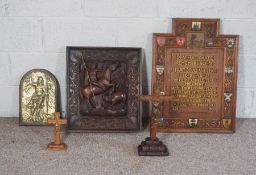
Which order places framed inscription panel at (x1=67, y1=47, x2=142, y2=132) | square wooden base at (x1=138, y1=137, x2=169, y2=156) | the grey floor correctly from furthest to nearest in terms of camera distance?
framed inscription panel at (x1=67, y1=47, x2=142, y2=132) < square wooden base at (x1=138, y1=137, x2=169, y2=156) < the grey floor

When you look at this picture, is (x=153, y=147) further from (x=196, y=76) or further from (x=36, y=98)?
(x=36, y=98)

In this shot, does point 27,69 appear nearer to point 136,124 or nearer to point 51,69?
point 51,69

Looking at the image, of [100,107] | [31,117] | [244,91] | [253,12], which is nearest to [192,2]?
[253,12]

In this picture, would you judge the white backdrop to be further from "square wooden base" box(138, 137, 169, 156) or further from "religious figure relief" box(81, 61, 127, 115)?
"square wooden base" box(138, 137, 169, 156)

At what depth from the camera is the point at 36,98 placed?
1.70m

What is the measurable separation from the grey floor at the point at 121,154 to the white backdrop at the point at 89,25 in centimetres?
33

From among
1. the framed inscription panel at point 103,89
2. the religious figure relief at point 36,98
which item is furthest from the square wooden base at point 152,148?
the religious figure relief at point 36,98

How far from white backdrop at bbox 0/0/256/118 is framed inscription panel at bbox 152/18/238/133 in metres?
0.10

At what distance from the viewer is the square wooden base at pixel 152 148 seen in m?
1.39

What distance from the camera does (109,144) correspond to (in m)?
1.49

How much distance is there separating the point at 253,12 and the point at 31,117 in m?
1.11

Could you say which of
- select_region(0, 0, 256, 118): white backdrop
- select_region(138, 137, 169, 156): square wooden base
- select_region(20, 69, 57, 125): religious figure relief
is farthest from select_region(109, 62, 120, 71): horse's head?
select_region(138, 137, 169, 156): square wooden base

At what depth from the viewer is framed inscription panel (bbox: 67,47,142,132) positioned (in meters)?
1.63

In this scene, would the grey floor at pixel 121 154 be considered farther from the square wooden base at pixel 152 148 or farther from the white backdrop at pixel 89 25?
the white backdrop at pixel 89 25
